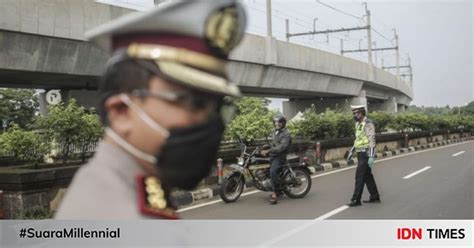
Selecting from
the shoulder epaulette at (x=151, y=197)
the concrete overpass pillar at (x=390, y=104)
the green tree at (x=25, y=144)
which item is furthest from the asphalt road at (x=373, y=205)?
the concrete overpass pillar at (x=390, y=104)

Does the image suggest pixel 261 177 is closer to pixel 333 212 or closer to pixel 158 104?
pixel 333 212

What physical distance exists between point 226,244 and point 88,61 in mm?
5009

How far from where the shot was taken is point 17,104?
50.9ft

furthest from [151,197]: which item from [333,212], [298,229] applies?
[333,212]

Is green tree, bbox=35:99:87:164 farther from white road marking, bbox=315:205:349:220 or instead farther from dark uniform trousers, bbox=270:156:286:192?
white road marking, bbox=315:205:349:220

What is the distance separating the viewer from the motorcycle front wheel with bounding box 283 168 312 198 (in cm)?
657

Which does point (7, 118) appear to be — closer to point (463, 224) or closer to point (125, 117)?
point (463, 224)

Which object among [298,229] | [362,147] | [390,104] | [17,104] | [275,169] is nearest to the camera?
[298,229]

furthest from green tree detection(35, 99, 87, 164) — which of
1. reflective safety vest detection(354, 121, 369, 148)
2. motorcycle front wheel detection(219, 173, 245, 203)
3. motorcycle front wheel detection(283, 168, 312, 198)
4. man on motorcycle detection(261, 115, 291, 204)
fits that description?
reflective safety vest detection(354, 121, 369, 148)

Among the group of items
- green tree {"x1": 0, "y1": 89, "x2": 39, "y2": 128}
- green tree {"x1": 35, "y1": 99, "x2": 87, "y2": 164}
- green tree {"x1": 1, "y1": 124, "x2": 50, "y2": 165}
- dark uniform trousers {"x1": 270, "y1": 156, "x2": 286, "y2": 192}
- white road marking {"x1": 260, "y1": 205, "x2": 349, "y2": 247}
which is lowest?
white road marking {"x1": 260, "y1": 205, "x2": 349, "y2": 247}

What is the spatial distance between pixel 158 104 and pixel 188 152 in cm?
10

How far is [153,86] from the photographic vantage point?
86 centimetres

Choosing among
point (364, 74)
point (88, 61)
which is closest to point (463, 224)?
point (88, 61)

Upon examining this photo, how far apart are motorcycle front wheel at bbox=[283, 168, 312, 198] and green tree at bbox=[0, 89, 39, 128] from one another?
1033 centimetres
